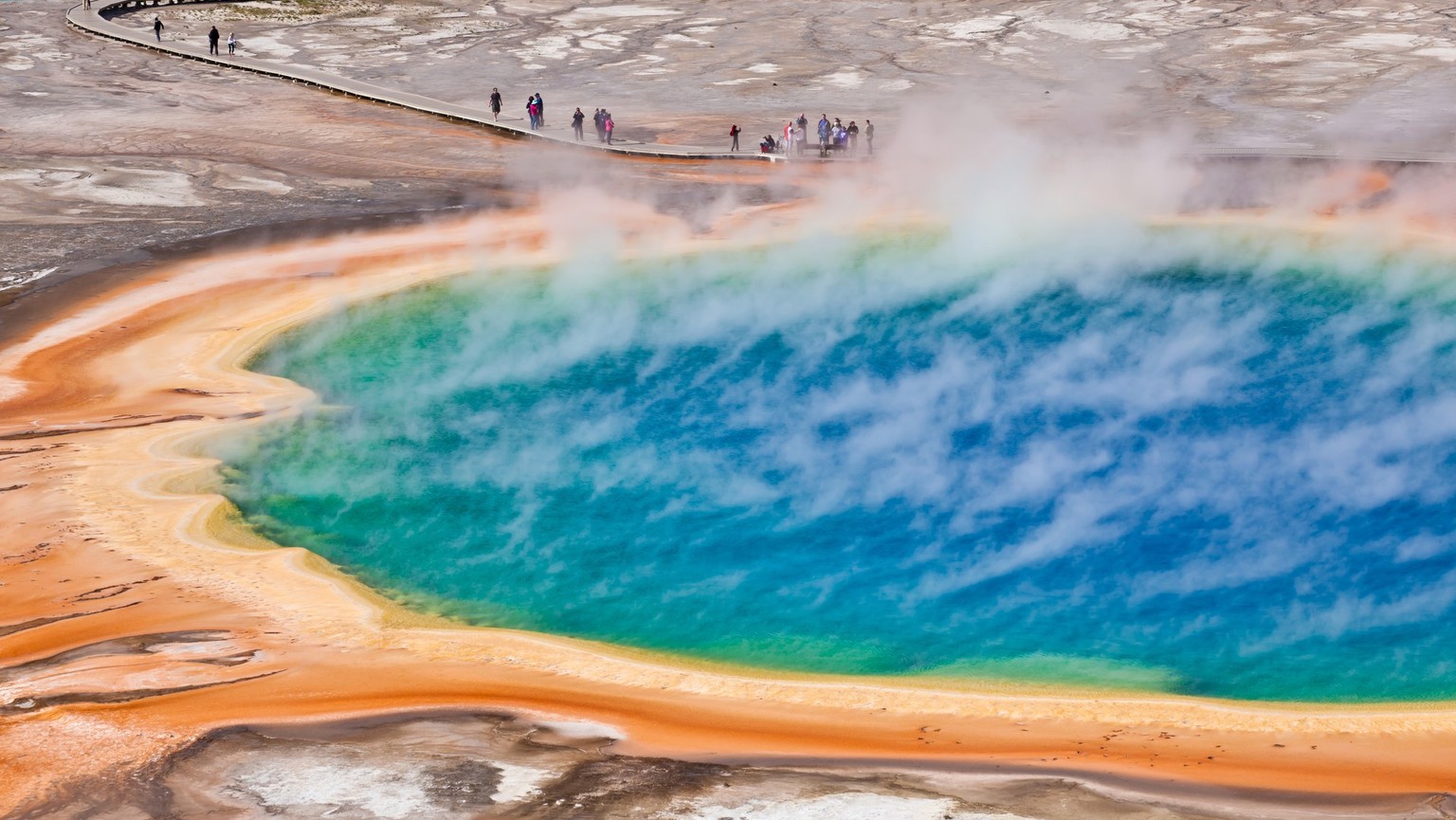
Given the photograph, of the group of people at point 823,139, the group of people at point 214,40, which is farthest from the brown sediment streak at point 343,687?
the group of people at point 214,40

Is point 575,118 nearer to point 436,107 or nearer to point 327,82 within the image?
point 436,107

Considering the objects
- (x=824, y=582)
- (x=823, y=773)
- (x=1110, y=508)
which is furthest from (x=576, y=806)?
(x=1110, y=508)

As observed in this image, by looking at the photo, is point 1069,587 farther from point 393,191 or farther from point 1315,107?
point 1315,107

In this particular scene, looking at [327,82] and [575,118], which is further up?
[327,82]

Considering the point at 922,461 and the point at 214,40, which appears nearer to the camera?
the point at 922,461

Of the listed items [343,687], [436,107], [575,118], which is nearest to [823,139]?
[575,118]

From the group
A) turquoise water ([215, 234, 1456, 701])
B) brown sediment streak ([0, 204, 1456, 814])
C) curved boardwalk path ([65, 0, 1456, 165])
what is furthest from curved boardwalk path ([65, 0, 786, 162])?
brown sediment streak ([0, 204, 1456, 814])

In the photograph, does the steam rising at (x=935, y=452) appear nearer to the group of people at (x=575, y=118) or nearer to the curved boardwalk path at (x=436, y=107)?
the curved boardwalk path at (x=436, y=107)
